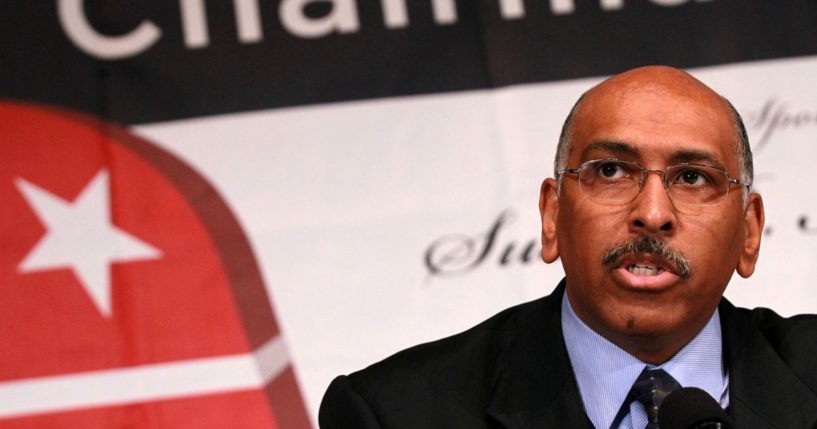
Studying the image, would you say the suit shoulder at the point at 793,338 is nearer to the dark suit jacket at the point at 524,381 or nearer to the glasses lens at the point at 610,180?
the dark suit jacket at the point at 524,381

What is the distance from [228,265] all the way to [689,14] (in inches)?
43.0

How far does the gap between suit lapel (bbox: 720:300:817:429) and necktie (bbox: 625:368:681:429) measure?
9 cm

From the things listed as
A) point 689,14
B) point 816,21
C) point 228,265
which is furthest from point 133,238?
point 816,21

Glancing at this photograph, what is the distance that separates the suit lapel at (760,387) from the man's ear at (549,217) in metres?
0.28

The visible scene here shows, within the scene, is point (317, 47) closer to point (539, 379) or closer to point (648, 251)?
point (539, 379)

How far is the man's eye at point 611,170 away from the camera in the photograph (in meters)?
1.76

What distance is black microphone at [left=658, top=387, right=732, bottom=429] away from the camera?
131cm

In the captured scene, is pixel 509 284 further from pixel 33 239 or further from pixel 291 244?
pixel 33 239

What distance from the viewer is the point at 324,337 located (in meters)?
2.55

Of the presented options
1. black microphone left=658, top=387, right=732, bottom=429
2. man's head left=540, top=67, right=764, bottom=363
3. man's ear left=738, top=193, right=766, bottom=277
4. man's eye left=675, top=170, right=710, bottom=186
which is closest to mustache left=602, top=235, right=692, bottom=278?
man's head left=540, top=67, right=764, bottom=363

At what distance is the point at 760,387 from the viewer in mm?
1820

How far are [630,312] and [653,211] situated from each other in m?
0.14

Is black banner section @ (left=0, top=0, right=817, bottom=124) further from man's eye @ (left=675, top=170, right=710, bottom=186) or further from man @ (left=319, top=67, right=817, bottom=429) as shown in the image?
man's eye @ (left=675, top=170, right=710, bottom=186)

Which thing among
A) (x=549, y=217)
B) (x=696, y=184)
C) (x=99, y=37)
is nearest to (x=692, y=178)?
(x=696, y=184)
